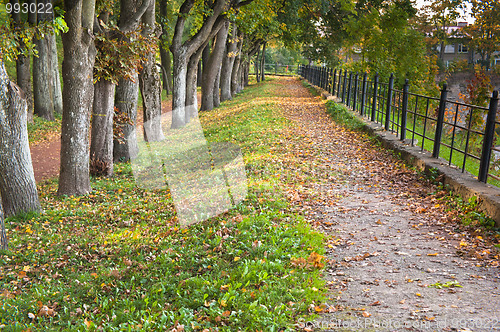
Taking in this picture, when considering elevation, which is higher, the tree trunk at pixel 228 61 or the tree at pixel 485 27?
the tree at pixel 485 27

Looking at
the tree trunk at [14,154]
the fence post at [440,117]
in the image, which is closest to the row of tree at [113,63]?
the tree trunk at [14,154]

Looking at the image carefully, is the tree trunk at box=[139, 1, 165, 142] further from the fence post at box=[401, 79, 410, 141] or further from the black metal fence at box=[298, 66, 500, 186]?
the fence post at box=[401, 79, 410, 141]

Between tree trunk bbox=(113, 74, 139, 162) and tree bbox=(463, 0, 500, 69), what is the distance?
38820 millimetres

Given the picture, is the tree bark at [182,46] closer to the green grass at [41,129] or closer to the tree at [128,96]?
the tree at [128,96]

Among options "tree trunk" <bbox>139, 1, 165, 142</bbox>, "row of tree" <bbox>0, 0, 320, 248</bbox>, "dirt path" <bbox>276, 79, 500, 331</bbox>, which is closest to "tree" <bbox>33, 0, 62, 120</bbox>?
"row of tree" <bbox>0, 0, 320, 248</bbox>

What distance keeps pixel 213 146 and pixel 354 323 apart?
9.58 m

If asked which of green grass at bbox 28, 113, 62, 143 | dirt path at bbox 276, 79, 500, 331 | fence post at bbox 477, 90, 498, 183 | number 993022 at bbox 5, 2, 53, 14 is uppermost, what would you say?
number 993022 at bbox 5, 2, 53, 14

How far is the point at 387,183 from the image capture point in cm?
796

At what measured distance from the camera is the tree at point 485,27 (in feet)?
137

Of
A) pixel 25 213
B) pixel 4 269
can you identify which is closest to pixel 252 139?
pixel 25 213

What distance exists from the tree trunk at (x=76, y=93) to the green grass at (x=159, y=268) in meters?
0.79

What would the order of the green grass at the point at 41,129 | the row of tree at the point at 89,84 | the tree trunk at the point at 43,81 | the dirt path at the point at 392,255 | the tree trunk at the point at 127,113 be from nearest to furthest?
the dirt path at the point at 392,255
the row of tree at the point at 89,84
the tree trunk at the point at 127,113
the green grass at the point at 41,129
the tree trunk at the point at 43,81

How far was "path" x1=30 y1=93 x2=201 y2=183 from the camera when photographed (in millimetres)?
11914

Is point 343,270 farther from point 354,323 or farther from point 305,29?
point 305,29
